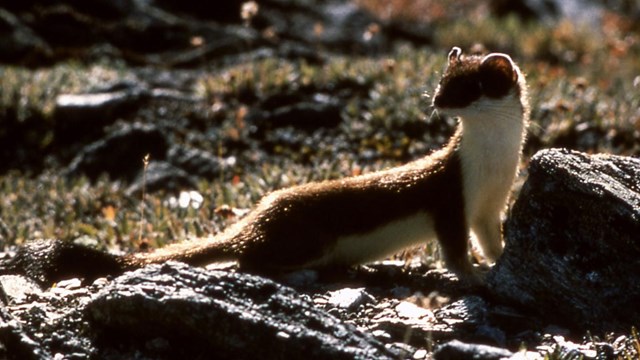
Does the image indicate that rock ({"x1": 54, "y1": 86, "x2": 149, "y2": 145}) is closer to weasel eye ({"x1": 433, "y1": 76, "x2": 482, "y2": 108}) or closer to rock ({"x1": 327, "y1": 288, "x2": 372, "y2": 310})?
weasel eye ({"x1": 433, "y1": 76, "x2": 482, "y2": 108})

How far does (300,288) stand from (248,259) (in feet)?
1.35

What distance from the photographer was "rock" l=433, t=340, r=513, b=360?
4766mm

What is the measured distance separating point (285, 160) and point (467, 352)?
21.5 feet

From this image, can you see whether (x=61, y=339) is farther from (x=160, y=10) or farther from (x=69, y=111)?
(x=160, y=10)

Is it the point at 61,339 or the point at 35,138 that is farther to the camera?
the point at 35,138

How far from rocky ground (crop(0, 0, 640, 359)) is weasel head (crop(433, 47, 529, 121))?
0.87 metres

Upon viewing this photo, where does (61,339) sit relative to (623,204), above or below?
below

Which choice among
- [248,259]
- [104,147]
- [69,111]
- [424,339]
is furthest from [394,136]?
[424,339]

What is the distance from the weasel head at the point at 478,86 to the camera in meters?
6.71

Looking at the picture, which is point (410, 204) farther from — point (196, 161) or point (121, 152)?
point (121, 152)

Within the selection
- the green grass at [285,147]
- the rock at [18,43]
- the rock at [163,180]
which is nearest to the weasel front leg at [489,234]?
the green grass at [285,147]

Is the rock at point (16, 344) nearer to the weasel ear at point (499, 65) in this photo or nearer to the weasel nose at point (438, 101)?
the weasel nose at point (438, 101)

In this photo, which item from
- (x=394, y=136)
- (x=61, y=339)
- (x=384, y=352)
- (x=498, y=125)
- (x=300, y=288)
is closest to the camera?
(x=384, y=352)

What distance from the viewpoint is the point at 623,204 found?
5.91 meters
